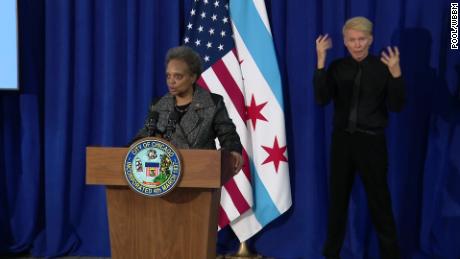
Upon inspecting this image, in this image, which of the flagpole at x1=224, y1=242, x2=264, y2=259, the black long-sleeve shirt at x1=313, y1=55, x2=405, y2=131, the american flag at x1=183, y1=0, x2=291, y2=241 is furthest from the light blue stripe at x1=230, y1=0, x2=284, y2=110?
the flagpole at x1=224, y1=242, x2=264, y2=259

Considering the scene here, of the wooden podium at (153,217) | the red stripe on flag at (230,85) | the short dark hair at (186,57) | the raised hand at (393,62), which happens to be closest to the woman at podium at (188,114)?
the short dark hair at (186,57)

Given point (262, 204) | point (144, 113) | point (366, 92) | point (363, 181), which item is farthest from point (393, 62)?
point (144, 113)

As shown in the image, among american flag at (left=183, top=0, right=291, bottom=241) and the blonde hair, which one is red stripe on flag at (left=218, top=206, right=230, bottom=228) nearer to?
american flag at (left=183, top=0, right=291, bottom=241)

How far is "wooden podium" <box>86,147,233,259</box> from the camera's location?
2.04 meters

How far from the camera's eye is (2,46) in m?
4.01

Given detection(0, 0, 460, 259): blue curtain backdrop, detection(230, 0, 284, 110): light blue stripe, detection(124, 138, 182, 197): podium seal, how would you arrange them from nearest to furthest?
detection(124, 138, 182, 197): podium seal < detection(0, 0, 460, 259): blue curtain backdrop < detection(230, 0, 284, 110): light blue stripe

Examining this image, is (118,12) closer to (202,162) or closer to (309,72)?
(309,72)

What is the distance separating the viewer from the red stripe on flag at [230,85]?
3914 mm

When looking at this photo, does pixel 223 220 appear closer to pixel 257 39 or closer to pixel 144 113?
pixel 144 113

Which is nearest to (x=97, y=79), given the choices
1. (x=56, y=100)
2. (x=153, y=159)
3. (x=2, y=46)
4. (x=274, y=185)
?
(x=56, y=100)

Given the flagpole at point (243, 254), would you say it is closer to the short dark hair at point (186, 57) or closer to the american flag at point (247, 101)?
the american flag at point (247, 101)

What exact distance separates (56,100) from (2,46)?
21.5 inches

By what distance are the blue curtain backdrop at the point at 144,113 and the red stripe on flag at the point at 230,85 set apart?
37 centimetres

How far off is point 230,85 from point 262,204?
89 cm
